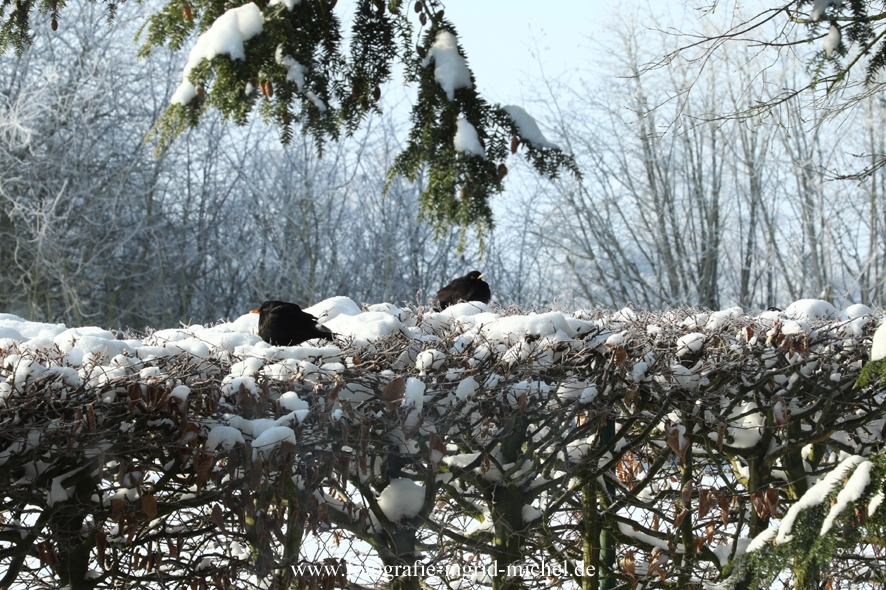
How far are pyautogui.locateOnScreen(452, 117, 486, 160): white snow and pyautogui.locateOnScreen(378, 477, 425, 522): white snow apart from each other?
189 cm

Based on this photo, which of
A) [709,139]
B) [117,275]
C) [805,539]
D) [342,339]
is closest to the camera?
[805,539]

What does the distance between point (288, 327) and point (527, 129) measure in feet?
6.40

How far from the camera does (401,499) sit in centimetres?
272

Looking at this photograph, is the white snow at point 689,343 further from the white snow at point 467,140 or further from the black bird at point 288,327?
the white snow at point 467,140

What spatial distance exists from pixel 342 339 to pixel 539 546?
1.13 m

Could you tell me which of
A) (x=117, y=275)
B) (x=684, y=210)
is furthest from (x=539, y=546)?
(x=117, y=275)

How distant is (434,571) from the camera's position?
109 inches

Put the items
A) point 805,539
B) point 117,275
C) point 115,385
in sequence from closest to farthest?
point 805,539 < point 115,385 < point 117,275

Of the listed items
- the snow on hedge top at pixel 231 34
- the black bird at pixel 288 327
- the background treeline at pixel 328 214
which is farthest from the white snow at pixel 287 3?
the background treeline at pixel 328 214

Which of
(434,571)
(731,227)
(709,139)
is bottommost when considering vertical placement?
(434,571)

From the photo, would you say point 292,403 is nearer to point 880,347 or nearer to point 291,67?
point 880,347

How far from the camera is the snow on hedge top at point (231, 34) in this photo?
377cm

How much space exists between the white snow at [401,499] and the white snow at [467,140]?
1.89m

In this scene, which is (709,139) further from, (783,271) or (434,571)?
(434,571)
